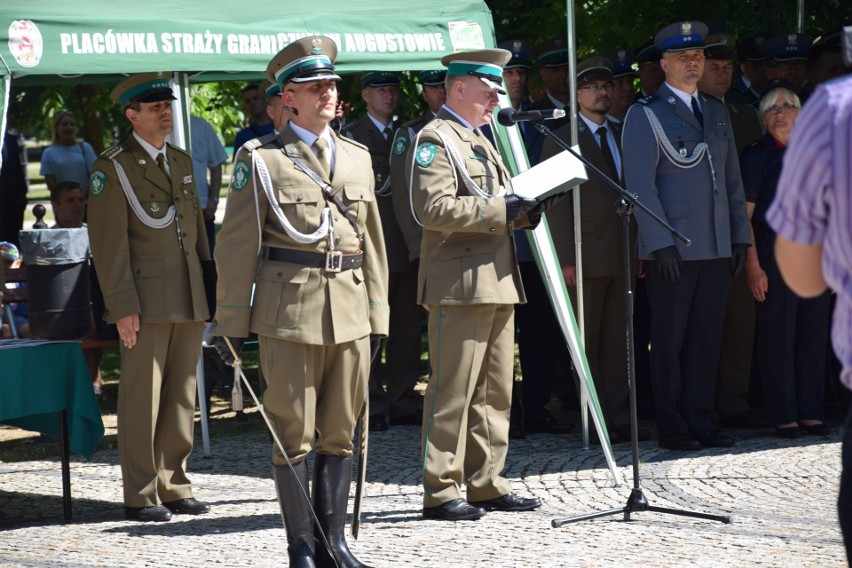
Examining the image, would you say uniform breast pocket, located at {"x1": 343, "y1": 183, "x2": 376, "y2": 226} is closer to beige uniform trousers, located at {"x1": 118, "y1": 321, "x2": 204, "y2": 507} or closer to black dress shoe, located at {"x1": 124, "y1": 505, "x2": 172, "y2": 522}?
beige uniform trousers, located at {"x1": 118, "y1": 321, "x2": 204, "y2": 507}

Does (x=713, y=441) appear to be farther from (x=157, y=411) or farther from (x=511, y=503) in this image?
(x=157, y=411)

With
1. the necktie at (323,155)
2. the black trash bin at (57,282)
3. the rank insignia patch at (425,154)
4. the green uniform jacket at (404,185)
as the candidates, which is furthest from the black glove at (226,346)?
the green uniform jacket at (404,185)

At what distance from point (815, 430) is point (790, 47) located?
8.79 ft

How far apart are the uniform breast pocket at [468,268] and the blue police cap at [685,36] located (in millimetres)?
2121

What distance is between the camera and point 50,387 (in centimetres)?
648

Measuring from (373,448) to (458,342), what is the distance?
7.19 ft

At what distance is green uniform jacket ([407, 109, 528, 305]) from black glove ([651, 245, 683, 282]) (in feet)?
5.13

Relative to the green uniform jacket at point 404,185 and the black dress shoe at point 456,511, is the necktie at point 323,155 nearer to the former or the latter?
the black dress shoe at point 456,511

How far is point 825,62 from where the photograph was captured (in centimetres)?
934

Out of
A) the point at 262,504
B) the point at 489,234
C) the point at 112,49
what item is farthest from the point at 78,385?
the point at 489,234

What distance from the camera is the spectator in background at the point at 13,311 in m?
9.04

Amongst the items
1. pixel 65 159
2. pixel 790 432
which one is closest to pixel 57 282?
pixel 790 432

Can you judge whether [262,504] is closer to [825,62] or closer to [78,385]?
[78,385]

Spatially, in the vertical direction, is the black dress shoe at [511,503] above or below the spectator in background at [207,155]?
below
